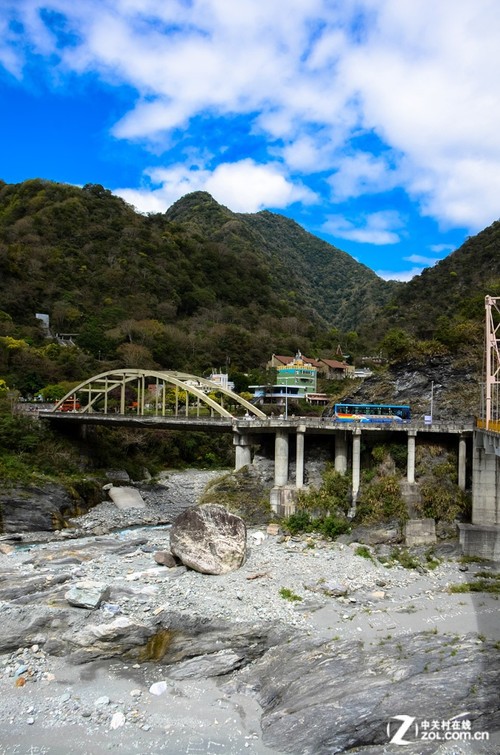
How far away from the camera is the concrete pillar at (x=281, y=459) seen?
1221 inches

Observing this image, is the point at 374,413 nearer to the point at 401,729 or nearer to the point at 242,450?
the point at 242,450

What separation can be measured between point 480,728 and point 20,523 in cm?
2775

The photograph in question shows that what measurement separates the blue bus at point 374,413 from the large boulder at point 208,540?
1124 cm

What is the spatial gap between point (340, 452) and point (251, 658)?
55.2 ft

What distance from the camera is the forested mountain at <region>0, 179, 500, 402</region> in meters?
61.6

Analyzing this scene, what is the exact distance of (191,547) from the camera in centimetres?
2105

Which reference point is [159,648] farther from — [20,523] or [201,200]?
[201,200]

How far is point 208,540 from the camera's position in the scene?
69.0ft

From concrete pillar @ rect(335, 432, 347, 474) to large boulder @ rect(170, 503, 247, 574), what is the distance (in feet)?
35.2

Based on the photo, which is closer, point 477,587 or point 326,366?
point 477,587

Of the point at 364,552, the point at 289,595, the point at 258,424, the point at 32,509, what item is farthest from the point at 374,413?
the point at 32,509

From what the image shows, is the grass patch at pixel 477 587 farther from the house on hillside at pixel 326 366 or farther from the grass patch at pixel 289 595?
the house on hillside at pixel 326 366

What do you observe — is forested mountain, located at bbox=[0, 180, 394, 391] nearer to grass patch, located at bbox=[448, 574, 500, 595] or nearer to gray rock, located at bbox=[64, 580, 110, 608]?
gray rock, located at bbox=[64, 580, 110, 608]

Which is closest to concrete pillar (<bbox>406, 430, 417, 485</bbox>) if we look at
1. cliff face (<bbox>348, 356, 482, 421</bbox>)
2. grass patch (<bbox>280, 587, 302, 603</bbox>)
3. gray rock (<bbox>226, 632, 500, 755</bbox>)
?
cliff face (<bbox>348, 356, 482, 421</bbox>)
